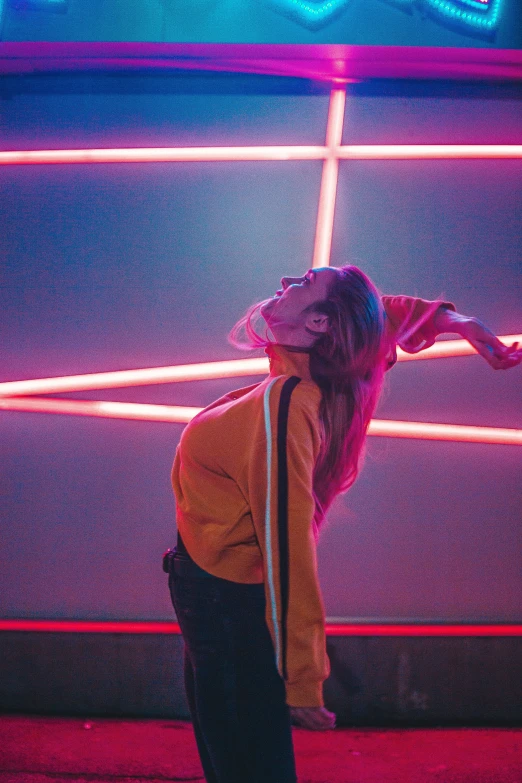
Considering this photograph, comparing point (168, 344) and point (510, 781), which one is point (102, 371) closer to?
point (168, 344)

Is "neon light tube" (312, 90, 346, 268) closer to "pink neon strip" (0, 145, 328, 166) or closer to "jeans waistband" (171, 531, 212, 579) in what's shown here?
"pink neon strip" (0, 145, 328, 166)

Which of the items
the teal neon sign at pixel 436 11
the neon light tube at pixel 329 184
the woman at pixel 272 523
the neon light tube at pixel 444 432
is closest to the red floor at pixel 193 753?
the neon light tube at pixel 444 432

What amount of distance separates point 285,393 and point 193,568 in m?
0.41

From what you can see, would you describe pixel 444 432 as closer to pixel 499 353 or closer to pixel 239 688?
pixel 499 353

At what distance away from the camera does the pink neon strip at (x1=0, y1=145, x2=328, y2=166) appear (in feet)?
10.00

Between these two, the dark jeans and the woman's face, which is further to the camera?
the woman's face

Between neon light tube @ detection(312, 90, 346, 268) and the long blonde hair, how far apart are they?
64.2 inches

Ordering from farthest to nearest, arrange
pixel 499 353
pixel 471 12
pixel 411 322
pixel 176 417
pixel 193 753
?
pixel 176 417, pixel 471 12, pixel 193 753, pixel 411 322, pixel 499 353

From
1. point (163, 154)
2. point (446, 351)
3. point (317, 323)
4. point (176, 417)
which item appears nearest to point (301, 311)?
point (317, 323)

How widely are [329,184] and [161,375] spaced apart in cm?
126

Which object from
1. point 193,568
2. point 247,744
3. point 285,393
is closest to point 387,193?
point 285,393

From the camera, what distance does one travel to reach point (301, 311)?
1.40m

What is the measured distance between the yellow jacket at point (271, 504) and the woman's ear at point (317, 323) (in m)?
0.07

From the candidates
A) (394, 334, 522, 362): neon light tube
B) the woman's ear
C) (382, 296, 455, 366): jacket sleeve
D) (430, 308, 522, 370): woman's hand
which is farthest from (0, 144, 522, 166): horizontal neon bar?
the woman's ear
